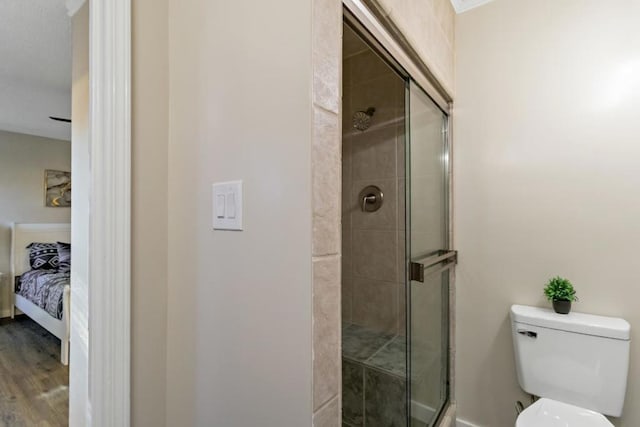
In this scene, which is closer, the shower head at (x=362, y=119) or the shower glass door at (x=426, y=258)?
the shower glass door at (x=426, y=258)

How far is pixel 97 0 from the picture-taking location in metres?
0.77

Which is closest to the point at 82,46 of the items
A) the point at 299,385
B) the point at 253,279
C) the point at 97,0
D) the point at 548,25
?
the point at 97,0

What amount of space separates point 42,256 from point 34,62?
2.63m

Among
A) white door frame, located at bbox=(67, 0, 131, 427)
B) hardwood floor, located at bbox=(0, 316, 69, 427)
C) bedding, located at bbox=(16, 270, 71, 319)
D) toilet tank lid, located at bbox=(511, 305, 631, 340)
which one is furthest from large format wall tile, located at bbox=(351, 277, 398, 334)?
bedding, located at bbox=(16, 270, 71, 319)

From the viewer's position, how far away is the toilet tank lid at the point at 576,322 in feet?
4.07

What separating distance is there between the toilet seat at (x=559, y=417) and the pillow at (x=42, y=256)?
4715 millimetres

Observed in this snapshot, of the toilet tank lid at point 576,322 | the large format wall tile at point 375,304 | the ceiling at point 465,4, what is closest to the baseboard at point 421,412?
the large format wall tile at point 375,304

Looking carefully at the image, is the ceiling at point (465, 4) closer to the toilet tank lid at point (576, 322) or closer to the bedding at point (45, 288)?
the toilet tank lid at point (576, 322)

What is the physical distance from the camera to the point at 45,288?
3.11 meters

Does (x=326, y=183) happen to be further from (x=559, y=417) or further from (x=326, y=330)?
(x=559, y=417)

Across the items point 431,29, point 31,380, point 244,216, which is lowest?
point 31,380

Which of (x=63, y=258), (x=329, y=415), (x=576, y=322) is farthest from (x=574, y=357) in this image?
(x=63, y=258)

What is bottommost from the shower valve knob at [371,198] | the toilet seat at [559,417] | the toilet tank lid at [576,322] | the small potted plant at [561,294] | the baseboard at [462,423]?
the baseboard at [462,423]

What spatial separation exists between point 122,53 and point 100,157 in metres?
0.28
